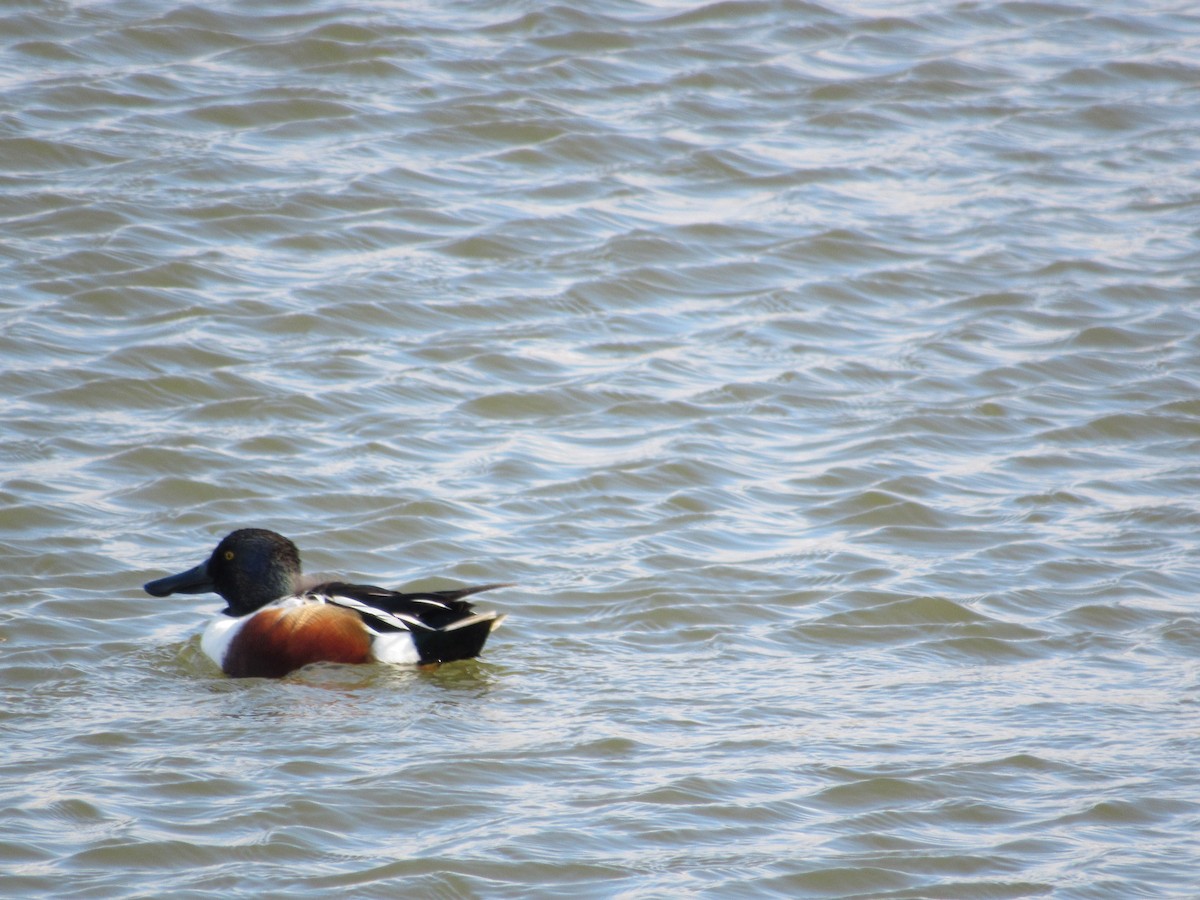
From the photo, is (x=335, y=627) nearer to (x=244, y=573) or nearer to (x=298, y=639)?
(x=298, y=639)

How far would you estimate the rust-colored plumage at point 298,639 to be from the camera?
19.4ft

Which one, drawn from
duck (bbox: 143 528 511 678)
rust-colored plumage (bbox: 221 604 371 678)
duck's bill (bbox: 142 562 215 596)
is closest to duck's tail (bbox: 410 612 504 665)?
duck (bbox: 143 528 511 678)

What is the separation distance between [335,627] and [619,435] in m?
2.33

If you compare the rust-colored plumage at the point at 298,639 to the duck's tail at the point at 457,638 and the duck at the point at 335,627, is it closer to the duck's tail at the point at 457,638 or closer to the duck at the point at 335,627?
the duck at the point at 335,627

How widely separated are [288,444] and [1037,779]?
3883mm

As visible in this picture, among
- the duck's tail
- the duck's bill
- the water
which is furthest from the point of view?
the duck's bill

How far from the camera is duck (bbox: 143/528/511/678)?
5.89 meters

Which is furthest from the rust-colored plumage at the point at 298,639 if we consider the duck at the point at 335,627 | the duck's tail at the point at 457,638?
the duck's tail at the point at 457,638

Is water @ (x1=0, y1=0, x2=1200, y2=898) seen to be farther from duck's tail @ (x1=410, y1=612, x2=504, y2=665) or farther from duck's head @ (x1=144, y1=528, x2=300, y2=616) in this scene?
duck's head @ (x1=144, y1=528, x2=300, y2=616)

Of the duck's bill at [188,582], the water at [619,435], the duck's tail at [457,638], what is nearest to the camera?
the water at [619,435]

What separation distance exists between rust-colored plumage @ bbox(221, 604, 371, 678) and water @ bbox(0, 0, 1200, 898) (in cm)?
8

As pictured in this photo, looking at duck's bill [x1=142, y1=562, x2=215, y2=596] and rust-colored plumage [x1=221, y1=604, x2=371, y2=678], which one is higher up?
duck's bill [x1=142, y1=562, x2=215, y2=596]

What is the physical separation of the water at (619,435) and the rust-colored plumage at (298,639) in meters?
0.08

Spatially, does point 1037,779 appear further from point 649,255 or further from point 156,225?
point 156,225
